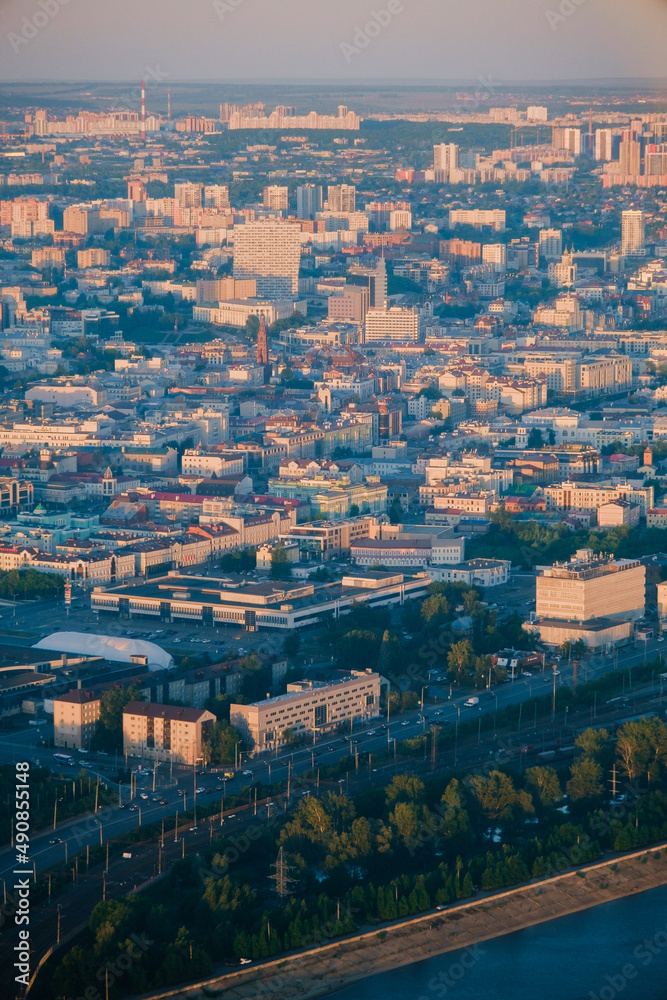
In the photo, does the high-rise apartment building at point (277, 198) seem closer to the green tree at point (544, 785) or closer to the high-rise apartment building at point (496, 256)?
the high-rise apartment building at point (496, 256)

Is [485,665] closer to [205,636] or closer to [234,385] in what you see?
[205,636]

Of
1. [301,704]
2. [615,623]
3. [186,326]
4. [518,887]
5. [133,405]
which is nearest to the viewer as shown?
[518,887]

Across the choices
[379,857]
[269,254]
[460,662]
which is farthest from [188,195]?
[379,857]

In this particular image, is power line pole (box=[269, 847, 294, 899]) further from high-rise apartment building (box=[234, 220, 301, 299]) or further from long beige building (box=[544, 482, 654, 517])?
high-rise apartment building (box=[234, 220, 301, 299])

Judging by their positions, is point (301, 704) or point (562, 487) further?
point (562, 487)

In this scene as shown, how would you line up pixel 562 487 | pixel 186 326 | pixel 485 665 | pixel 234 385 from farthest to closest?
pixel 186 326 → pixel 234 385 → pixel 562 487 → pixel 485 665

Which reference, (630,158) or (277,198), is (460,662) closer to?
(277,198)

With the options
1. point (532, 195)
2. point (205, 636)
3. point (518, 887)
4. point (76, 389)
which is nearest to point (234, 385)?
point (76, 389)
